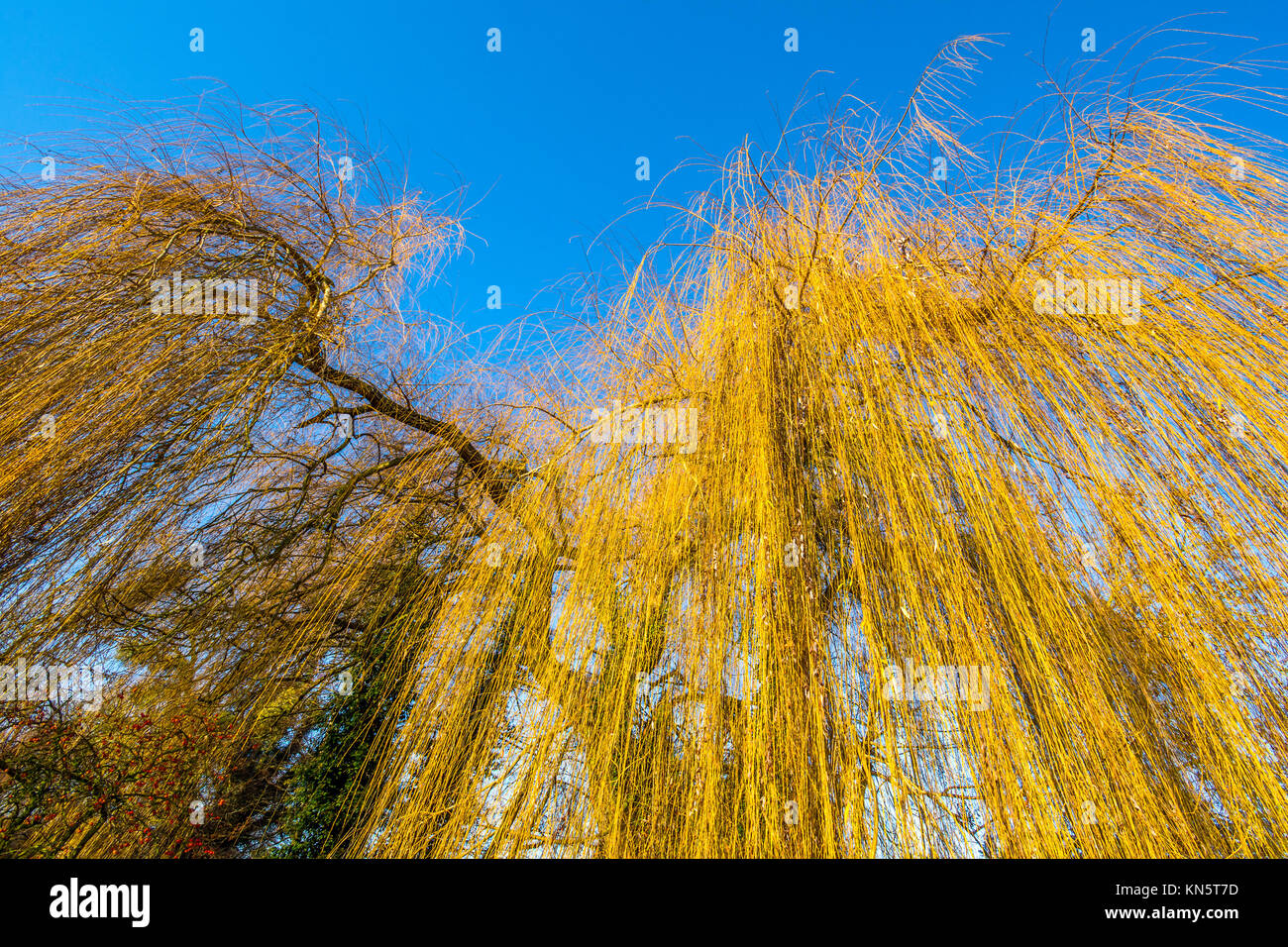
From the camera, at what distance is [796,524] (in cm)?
119

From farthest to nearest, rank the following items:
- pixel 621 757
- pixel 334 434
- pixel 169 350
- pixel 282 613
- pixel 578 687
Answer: pixel 334 434
pixel 282 613
pixel 169 350
pixel 578 687
pixel 621 757

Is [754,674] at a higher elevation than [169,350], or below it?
below

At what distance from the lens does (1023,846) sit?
2.72 feet

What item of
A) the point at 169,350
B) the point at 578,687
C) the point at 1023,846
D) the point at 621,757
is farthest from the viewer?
the point at 169,350

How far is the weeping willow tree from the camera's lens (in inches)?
35.3

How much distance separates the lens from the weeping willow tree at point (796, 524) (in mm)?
897

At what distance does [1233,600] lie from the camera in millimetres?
884

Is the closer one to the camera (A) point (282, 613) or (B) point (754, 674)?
(B) point (754, 674)
